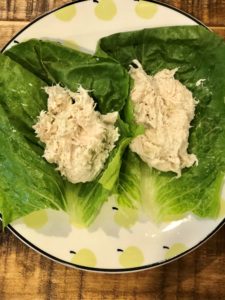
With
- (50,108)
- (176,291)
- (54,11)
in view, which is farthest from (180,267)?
(54,11)

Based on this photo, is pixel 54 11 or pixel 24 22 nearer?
pixel 54 11

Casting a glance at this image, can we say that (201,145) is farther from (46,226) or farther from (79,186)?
(46,226)

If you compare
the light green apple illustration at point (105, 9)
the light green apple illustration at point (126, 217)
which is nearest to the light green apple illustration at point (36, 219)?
the light green apple illustration at point (126, 217)

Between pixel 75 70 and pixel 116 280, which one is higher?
pixel 75 70

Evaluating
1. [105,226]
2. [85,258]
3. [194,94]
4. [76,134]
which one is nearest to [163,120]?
[194,94]

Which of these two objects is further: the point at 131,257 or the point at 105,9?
the point at 105,9

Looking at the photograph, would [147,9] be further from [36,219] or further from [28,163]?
[36,219]

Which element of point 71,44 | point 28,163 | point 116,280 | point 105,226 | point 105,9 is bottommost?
point 116,280
